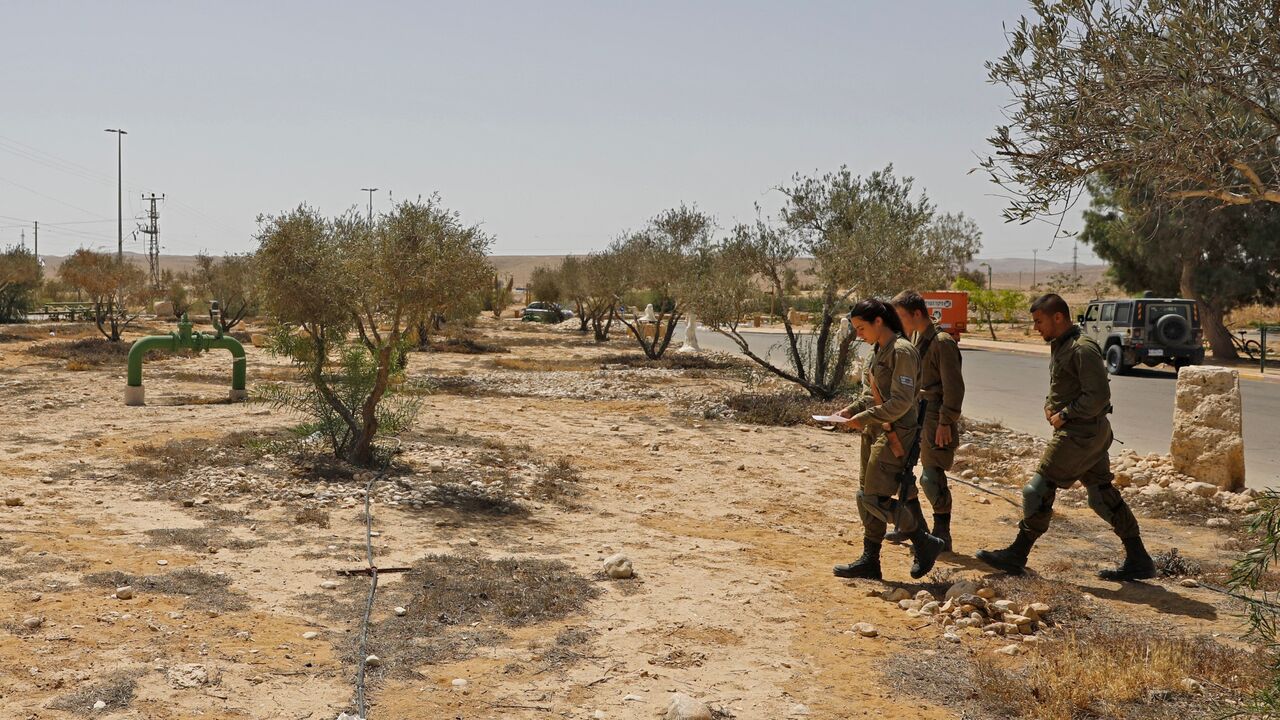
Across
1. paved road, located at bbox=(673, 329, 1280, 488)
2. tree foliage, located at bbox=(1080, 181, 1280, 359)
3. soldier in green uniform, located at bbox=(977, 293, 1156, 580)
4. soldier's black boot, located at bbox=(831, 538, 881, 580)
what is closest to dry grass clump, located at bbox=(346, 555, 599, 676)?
soldier's black boot, located at bbox=(831, 538, 881, 580)

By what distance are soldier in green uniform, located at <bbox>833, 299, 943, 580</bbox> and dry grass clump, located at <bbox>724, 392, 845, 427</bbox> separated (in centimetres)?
774

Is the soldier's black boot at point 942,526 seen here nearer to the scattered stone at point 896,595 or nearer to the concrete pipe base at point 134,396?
the scattered stone at point 896,595

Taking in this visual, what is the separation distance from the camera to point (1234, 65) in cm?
446

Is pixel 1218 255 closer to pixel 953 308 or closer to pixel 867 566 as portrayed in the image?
pixel 953 308

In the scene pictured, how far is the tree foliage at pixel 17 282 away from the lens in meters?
37.4

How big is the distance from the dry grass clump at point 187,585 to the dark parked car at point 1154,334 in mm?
22190

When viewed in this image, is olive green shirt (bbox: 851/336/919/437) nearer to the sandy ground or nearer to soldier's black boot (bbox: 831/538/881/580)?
soldier's black boot (bbox: 831/538/881/580)

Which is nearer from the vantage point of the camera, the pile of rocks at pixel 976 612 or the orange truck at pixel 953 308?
the pile of rocks at pixel 976 612

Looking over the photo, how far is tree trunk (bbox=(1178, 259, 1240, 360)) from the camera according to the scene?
30.4 metres

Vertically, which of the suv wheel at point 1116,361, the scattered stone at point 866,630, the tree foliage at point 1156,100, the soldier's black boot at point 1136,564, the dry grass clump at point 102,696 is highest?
the tree foliage at point 1156,100

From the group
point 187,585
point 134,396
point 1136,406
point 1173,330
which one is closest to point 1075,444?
point 187,585

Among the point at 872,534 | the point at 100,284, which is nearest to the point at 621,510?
the point at 872,534

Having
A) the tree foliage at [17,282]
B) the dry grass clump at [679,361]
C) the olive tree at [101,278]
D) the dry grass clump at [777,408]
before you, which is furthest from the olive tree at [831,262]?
the tree foliage at [17,282]

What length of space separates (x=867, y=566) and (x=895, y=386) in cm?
118
